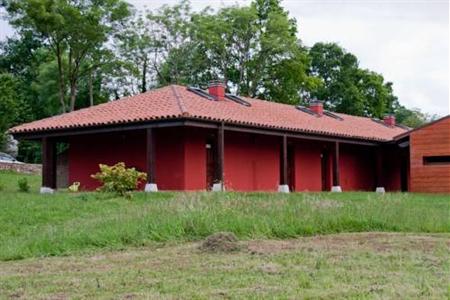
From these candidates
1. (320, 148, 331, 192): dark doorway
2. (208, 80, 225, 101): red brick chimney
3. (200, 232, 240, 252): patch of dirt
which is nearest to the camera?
(200, 232, 240, 252): patch of dirt

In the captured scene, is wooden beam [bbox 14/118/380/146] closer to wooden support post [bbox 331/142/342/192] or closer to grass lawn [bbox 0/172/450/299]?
wooden support post [bbox 331/142/342/192]

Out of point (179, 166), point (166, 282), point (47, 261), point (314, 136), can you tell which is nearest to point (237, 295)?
point (166, 282)

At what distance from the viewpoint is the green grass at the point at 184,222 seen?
10.7 meters

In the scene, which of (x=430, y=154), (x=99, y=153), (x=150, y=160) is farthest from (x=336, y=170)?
(x=99, y=153)

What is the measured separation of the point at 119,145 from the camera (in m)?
23.8

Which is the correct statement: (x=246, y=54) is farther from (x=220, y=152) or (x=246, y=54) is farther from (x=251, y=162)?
(x=220, y=152)

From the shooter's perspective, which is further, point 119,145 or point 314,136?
point 314,136

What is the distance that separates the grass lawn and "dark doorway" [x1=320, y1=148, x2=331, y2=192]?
13.4m

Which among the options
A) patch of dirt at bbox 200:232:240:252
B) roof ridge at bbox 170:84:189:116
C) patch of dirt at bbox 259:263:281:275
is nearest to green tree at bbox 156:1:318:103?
roof ridge at bbox 170:84:189:116

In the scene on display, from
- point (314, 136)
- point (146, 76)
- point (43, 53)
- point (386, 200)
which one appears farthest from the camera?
point (43, 53)

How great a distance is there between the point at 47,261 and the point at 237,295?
4.05 meters

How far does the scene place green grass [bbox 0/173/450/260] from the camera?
35.1 ft

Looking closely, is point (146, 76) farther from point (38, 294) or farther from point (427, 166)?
point (38, 294)

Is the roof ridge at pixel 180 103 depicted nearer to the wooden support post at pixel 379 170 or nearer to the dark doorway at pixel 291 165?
the dark doorway at pixel 291 165
